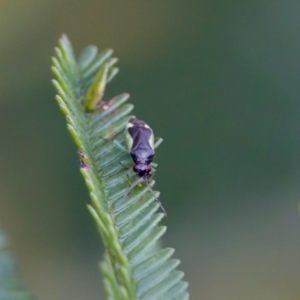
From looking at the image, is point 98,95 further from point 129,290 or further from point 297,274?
point 297,274

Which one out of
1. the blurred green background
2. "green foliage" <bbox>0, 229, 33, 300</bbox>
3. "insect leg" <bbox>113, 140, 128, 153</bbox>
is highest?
the blurred green background

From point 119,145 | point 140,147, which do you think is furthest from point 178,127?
point 119,145


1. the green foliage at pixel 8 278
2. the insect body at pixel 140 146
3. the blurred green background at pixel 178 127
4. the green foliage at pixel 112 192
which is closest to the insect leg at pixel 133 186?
the green foliage at pixel 112 192

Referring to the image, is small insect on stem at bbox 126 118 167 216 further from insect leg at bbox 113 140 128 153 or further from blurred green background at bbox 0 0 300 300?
blurred green background at bbox 0 0 300 300

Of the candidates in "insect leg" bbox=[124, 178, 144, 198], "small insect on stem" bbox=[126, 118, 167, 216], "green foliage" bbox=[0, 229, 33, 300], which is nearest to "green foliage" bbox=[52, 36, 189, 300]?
"insect leg" bbox=[124, 178, 144, 198]

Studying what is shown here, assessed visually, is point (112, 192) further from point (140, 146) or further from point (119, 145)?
point (140, 146)

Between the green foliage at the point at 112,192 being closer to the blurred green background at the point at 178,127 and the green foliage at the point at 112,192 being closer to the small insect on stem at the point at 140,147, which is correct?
the small insect on stem at the point at 140,147

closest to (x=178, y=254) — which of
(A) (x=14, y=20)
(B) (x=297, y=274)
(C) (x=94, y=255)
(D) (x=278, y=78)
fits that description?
(C) (x=94, y=255)

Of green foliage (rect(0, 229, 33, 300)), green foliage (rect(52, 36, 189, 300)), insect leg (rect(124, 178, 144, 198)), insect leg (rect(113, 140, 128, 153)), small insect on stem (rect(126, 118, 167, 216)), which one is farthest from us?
small insect on stem (rect(126, 118, 167, 216))
